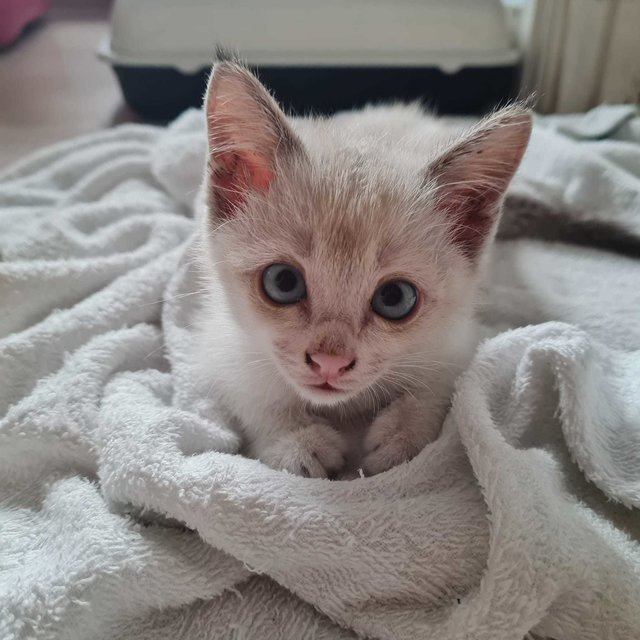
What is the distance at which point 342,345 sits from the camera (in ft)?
2.96

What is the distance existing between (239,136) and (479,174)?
0.40 metres

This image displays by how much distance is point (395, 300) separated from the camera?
98 cm

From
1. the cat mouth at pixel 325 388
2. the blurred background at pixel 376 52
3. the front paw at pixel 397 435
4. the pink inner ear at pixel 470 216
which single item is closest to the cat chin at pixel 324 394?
the cat mouth at pixel 325 388

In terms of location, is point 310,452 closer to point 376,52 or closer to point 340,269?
point 340,269

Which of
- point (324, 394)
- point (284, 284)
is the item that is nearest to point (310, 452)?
point (324, 394)

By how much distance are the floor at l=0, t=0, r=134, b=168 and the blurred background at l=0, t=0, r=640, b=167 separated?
0.05 feet

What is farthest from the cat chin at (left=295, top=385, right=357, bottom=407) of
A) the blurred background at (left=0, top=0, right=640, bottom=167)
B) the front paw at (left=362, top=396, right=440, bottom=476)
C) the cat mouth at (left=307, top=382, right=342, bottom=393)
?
the blurred background at (left=0, top=0, right=640, bottom=167)

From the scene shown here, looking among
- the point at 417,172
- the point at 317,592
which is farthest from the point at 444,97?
the point at 317,592

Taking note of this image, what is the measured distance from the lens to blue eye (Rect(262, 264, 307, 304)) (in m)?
0.96

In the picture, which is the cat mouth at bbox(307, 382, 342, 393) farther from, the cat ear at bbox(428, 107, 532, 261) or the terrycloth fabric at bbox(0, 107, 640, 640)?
the cat ear at bbox(428, 107, 532, 261)

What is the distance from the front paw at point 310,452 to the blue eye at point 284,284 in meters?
0.23

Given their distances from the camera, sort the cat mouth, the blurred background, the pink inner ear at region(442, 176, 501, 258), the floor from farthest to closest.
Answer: the floor, the blurred background, the pink inner ear at region(442, 176, 501, 258), the cat mouth

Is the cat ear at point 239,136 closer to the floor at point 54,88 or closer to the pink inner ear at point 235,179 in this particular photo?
the pink inner ear at point 235,179

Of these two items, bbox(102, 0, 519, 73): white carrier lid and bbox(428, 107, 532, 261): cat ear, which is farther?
bbox(102, 0, 519, 73): white carrier lid
